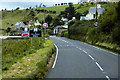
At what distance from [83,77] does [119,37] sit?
14.9 m

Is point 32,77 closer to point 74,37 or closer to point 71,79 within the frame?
point 71,79

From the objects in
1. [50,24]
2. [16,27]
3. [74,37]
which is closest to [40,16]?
[50,24]

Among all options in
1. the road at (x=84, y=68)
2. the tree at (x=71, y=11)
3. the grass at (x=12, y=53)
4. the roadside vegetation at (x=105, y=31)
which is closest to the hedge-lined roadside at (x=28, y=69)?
the grass at (x=12, y=53)

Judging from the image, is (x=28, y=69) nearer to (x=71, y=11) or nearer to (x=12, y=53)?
(x=12, y=53)

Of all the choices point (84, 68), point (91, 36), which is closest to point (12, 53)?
point (84, 68)

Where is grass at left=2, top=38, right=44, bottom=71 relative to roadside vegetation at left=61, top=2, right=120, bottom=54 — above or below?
below

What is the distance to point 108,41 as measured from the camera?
1299 inches

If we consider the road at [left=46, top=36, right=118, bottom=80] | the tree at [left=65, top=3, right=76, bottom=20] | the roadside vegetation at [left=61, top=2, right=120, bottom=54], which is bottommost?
the road at [left=46, top=36, right=118, bottom=80]

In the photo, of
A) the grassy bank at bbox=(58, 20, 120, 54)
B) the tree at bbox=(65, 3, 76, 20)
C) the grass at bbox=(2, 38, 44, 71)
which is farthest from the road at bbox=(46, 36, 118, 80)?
the tree at bbox=(65, 3, 76, 20)

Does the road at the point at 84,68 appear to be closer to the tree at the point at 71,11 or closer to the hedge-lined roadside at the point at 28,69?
the hedge-lined roadside at the point at 28,69

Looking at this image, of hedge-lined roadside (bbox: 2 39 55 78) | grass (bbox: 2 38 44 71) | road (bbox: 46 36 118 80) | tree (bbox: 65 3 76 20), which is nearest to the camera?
hedge-lined roadside (bbox: 2 39 55 78)

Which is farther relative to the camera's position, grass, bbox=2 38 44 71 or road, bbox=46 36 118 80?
grass, bbox=2 38 44 71

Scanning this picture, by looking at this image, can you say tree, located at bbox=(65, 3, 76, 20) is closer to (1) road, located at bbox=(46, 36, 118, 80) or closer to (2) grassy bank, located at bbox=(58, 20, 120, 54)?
(2) grassy bank, located at bbox=(58, 20, 120, 54)

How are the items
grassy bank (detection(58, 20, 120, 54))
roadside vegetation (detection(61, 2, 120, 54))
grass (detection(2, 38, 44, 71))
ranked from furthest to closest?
grassy bank (detection(58, 20, 120, 54)), roadside vegetation (detection(61, 2, 120, 54)), grass (detection(2, 38, 44, 71))
